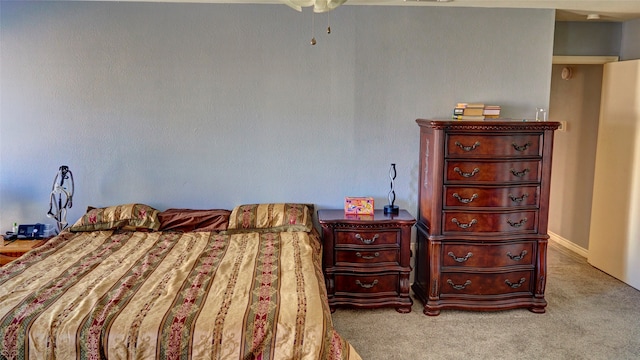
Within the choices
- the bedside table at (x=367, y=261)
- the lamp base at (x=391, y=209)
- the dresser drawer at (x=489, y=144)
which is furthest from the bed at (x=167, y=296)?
the dresser drawer at (x=489, y=144)

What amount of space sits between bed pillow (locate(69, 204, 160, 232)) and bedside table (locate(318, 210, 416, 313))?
48.3 inches

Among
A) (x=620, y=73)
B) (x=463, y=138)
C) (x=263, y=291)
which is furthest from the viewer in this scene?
(x=620, y=73)

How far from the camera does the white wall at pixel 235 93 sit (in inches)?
156

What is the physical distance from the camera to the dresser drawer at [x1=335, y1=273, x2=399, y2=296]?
151 inches

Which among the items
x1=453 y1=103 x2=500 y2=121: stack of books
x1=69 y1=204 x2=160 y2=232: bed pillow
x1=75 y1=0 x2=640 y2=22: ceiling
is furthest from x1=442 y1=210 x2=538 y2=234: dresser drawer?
x1=69 y1=204 x2=160 y2=232: bed pillow

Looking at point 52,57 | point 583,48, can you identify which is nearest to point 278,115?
point 52,57

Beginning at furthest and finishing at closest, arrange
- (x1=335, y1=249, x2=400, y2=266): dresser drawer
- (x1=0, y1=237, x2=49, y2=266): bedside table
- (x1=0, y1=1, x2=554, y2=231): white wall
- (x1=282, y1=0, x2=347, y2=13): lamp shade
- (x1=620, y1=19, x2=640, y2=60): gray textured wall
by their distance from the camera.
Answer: (x1=620, y1=19, x2=640, y2=60): gray textured wall, (x1=0, y1=1, x2=554, y2=231): white wall, (x1=335, y1=249, x2=400, y2=266): dresser drawer, (x1=0, y1=237, x2=49, y2=266): bedside table, (x1=282, y1=0, x2=347, y2=13): lamp shade

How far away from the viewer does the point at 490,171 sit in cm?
369

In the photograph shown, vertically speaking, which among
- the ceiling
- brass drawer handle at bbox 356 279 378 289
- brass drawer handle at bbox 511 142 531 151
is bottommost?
brass drawer handle at bbox 356 279 378 289

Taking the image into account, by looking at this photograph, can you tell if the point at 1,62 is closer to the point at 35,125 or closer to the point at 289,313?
the point at 35,125

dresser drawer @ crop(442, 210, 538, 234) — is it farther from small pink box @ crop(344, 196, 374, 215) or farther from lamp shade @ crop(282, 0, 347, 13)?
lamp shade @ crop(282, 0, 347, 13)

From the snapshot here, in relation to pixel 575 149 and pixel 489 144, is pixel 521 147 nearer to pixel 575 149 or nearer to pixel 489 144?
pixel 489 144

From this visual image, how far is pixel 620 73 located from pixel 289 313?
3.62 m

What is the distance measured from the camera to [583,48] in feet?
15.5
